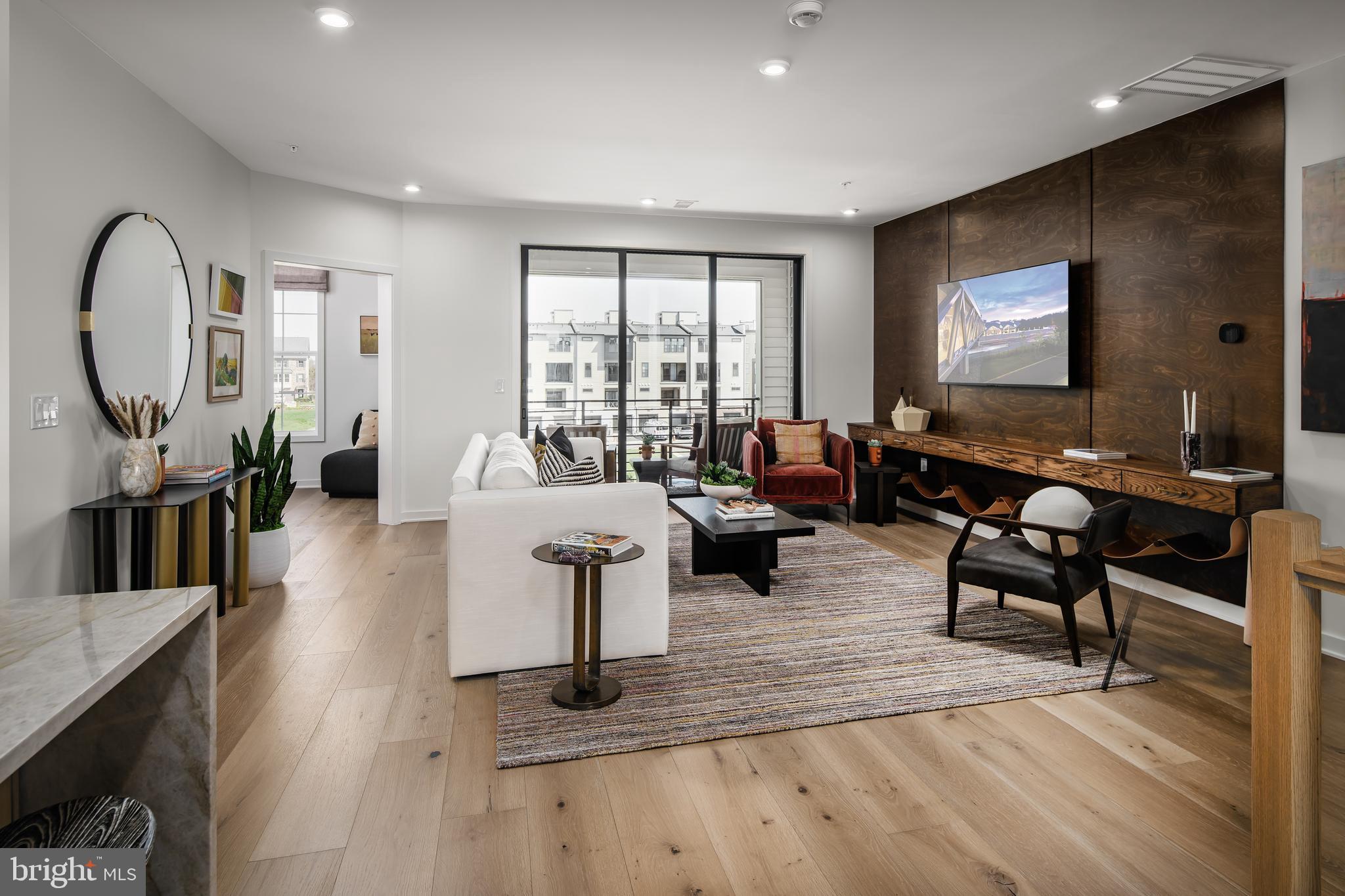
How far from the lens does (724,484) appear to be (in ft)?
15.4

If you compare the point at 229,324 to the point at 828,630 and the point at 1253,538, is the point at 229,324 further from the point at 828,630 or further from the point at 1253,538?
the point at 1253,538

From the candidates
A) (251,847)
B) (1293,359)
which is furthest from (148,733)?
(1293,359)

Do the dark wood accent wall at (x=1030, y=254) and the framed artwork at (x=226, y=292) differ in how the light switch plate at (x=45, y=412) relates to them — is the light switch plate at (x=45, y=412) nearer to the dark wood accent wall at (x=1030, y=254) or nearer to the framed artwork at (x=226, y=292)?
the framed artwork at (x=226, y=292)

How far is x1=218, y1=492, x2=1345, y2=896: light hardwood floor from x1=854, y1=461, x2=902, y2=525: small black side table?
2.93m

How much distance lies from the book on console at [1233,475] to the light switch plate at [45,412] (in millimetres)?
4950

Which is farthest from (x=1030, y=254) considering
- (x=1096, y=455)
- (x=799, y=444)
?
(x=799, y=444)

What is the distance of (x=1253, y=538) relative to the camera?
1378 millimetres

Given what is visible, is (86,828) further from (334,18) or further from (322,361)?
(322,361)

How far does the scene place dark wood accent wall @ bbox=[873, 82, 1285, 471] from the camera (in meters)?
3.47

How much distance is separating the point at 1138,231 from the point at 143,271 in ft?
17.2

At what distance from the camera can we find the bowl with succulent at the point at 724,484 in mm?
4664

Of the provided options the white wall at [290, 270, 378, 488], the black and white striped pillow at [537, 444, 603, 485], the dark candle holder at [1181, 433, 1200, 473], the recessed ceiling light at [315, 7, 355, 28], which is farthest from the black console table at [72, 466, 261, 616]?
the dark candle holder at [1181, 433, 1200, 473]

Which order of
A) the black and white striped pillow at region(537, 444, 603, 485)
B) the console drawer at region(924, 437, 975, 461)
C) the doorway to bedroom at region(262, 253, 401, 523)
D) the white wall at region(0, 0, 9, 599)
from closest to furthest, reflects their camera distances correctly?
the white wall at region(0, 0, 9, 599) < the black and white striped pillow at region(537, 444, 603, 485) < the console drawer at region(924, 437, 975, 461) < the doorway to bedroom at region(262, 253, 401, 523)

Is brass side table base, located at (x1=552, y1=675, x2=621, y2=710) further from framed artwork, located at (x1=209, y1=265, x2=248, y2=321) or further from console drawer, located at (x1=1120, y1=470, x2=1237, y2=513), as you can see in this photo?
framed artwork, located at (x1=209, y1=265, x2=248, y2=321)
